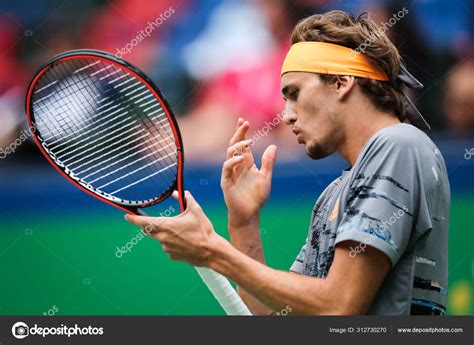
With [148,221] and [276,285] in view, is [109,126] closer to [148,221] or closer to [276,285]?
[148,221]

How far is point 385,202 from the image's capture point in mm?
1608

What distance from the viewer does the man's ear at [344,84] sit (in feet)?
6.17

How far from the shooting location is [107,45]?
11.7 feet

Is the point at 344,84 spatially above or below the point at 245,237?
above

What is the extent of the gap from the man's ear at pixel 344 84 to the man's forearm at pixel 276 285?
1.62 feet

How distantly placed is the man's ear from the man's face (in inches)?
0.6

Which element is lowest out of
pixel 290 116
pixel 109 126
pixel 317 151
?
pixel 317 151

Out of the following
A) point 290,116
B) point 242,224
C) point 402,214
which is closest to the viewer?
point 402,214

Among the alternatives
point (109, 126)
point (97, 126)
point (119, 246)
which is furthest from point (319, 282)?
point (119, 246)

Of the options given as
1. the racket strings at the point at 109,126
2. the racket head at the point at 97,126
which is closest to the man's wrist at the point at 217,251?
the racket head at the point at 97,126

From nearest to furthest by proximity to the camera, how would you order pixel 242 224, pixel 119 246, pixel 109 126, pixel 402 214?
1. pixel 402 214
2. pixel 242 224
3. pixel 109 126
4. pixel 119 246

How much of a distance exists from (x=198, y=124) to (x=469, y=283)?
1.43 m

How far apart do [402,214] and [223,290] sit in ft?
1.61

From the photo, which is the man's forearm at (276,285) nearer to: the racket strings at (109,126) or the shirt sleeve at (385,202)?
the shirt sleeve at (385,202)
